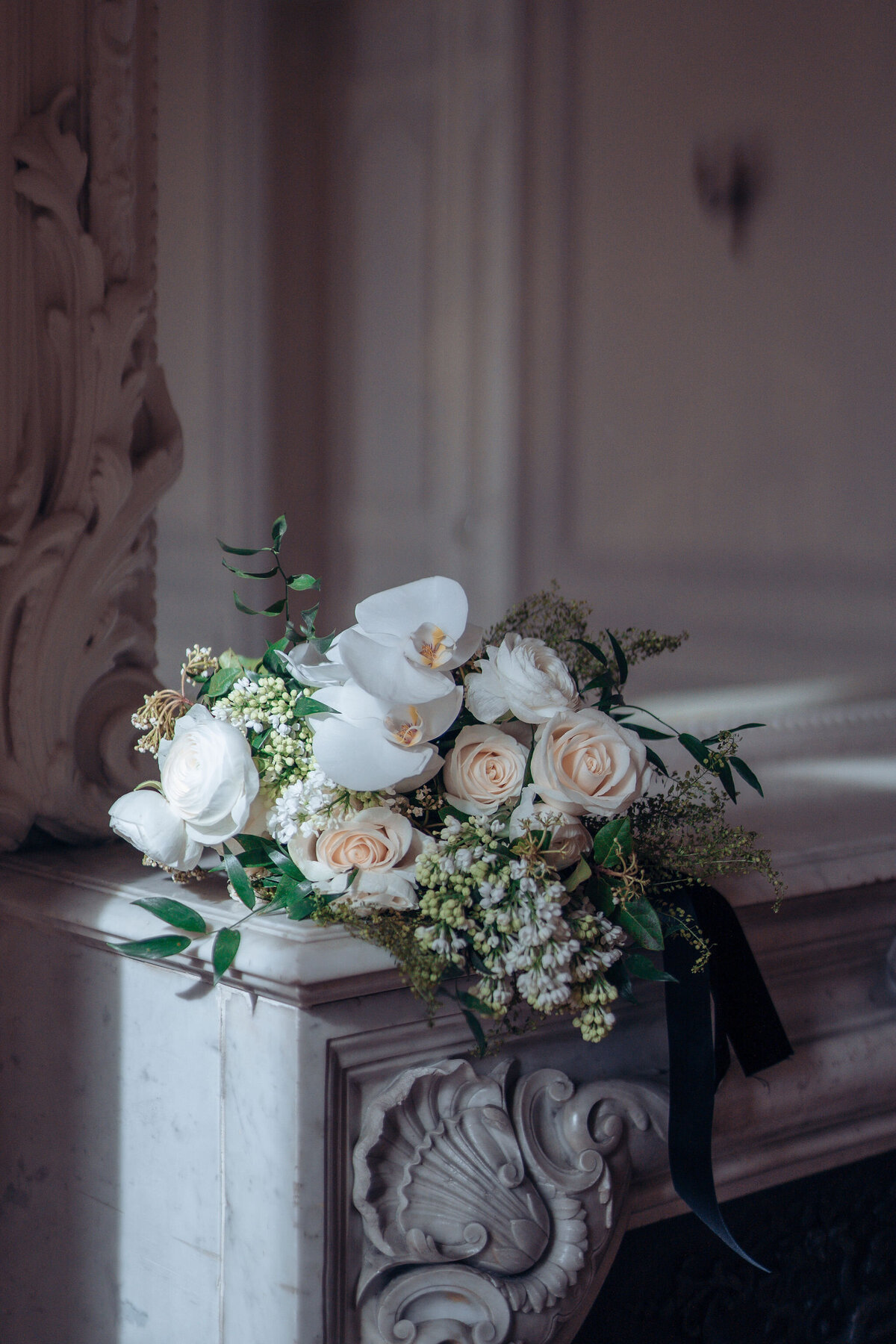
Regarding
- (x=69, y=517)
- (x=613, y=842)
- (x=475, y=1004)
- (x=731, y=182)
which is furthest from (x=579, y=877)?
(x=731, y=182)

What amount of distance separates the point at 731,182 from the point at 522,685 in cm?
252

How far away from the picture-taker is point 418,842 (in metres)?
1.00

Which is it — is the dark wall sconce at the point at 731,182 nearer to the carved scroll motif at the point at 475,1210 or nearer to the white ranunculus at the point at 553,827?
the white ranunculus at the point at 553,827

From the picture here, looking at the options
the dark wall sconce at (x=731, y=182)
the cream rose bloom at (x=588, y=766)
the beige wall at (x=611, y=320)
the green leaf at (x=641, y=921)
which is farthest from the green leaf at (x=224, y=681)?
the dark wall sconce at (x=731, y=182)

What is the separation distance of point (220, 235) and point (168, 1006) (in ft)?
5.99

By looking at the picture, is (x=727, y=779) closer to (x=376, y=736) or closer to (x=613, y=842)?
(x=613, y=842)

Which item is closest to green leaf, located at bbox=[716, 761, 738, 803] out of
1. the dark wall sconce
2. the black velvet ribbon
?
the black velvet ribbon

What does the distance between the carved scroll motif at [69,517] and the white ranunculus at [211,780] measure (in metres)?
0.34

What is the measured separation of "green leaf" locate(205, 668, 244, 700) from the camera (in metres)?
1.10

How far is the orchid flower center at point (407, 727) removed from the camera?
38.4 inches

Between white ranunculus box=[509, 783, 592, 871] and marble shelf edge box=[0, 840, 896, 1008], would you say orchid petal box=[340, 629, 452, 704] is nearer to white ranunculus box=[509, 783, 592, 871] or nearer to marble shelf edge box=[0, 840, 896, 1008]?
white ranunculus box=[509, 783, 592, 871]

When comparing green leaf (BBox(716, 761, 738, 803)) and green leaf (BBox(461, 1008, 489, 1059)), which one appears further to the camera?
green leaf (BBox(716, 761, 738, 803))

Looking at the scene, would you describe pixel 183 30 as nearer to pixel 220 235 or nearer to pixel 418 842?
pixel 220 235

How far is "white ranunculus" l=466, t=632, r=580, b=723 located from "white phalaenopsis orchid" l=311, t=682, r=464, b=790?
0.03 m
